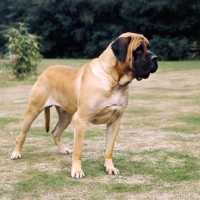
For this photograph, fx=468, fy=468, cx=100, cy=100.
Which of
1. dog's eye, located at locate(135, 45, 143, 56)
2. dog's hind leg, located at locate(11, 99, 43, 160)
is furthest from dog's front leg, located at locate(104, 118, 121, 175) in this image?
dog's hind leg, located at locate(11, 99, 43, 160)

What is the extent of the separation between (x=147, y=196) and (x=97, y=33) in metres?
39.7

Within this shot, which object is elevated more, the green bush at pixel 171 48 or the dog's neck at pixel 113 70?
Answer: the dog's neck at pixel 113 70

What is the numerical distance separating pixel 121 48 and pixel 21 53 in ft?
45.8

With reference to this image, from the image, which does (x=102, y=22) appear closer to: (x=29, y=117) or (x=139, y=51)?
(x=29, y=117)

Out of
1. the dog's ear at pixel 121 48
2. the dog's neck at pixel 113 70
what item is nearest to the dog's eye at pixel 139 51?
the dog's ear at pixel 121 48

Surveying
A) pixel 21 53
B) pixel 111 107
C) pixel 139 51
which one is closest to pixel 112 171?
pixel 111 107

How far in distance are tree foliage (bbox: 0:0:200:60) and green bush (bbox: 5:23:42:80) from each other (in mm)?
21999

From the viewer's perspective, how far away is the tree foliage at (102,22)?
3975 cm

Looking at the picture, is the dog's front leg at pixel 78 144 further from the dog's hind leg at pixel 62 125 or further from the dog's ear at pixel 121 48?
the dog's hind leg at pixel 62 125

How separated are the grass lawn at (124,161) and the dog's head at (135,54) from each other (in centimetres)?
119

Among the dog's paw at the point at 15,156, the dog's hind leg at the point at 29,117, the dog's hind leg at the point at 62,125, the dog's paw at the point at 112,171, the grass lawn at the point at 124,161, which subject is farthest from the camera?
the dog's hind leg at the point at 62,125

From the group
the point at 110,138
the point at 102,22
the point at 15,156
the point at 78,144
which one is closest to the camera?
the point at 78,144

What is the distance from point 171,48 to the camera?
129 ft

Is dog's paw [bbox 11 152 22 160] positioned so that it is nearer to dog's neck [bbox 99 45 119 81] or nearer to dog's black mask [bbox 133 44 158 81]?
dog's neck [bbox 99 45 119 81]
